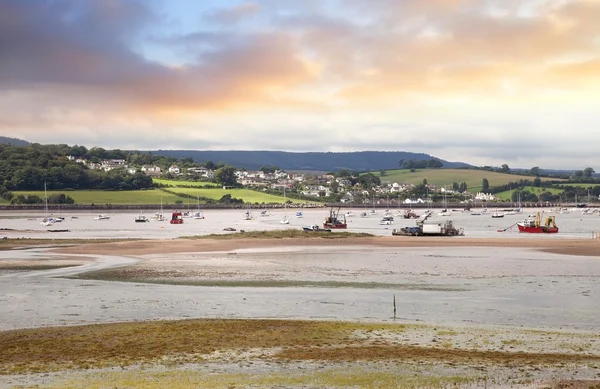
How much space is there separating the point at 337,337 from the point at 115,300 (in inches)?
575

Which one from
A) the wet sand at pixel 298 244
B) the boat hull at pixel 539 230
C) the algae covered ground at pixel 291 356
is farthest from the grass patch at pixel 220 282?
the boat hull at pixel 539 230

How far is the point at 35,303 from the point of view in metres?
35.6

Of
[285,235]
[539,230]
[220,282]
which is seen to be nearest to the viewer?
[220,282]

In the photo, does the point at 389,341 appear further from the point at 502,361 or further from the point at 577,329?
the point at 577,329

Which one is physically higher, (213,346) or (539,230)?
(213,346)

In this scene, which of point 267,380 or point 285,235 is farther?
point 285,235

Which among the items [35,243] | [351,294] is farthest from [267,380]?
[35,243]

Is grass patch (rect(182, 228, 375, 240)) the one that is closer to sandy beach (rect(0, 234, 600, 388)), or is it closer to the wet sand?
the wet sand

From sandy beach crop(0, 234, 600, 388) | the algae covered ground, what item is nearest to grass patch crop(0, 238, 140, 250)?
sandy beach crop(0, 234, 600, 388)

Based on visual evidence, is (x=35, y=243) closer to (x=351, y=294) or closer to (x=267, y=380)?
(x=351, y=294)

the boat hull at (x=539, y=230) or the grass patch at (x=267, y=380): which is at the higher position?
the grass patch at (x=267, y=380)

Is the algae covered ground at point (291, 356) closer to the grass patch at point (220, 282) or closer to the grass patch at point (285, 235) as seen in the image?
the grass patch at point (220, 282)

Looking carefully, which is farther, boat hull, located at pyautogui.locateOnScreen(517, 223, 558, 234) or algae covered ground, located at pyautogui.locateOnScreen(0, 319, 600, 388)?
boat hull, located at pyautogui.locateOnScreen(517, 223, 558, 234)

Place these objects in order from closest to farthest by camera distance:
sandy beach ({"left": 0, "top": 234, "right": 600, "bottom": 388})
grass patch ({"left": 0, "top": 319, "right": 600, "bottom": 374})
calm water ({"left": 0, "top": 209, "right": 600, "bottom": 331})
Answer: sandy beach ({"left": 0, "top": 234, "right": 600, "bottom": 388}) < grass patch ({"left": 0, "top": 319, "right": 600, "bottom": 374}) < calm water ({"left": 0, "top": 209, "right": 600, "bottom": 331})
